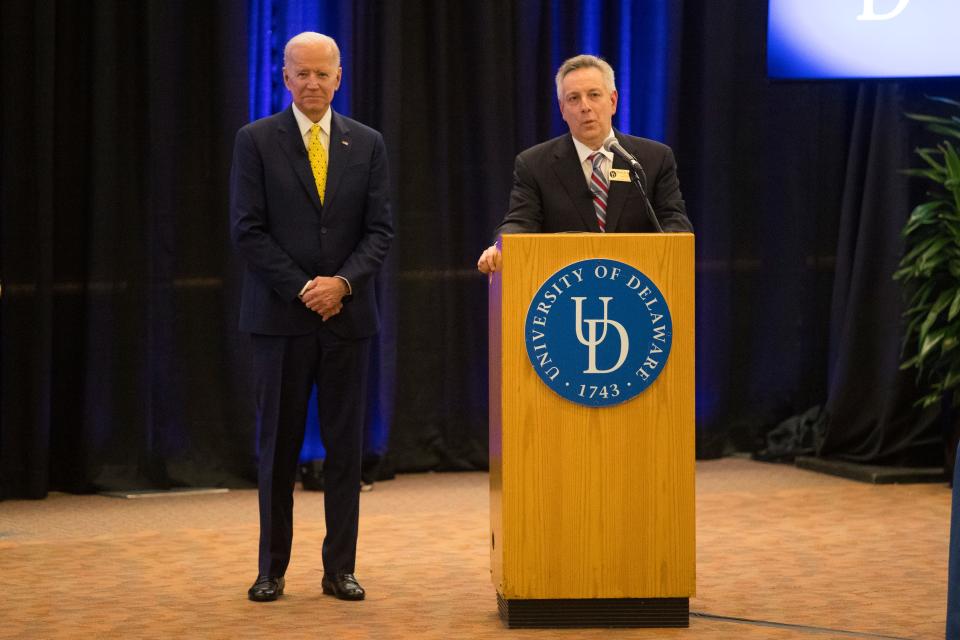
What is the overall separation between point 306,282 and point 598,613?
1185mm

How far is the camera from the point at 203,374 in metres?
6.41

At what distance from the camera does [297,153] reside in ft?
12.7

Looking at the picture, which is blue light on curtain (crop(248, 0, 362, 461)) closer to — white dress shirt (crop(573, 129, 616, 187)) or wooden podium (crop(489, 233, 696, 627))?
white dress shirt (crop(573, 129, 616, 187))

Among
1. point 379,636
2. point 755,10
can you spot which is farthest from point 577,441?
point 755,10

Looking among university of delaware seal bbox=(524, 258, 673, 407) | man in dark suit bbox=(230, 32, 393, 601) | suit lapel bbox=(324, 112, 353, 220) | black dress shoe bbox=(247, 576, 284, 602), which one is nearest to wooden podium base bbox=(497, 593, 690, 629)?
university of delaware seal bbox=(524, 258, 673, 407)

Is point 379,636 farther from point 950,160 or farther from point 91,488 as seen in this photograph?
point 950,160

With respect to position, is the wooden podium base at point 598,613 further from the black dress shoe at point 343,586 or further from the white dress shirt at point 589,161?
the white dress shirt at point 589,161

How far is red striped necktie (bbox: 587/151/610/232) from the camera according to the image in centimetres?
359

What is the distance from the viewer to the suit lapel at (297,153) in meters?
3.85

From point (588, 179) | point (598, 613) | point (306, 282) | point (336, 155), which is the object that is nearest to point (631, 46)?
point (336, 155)

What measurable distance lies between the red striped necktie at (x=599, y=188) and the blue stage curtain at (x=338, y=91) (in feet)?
9.83

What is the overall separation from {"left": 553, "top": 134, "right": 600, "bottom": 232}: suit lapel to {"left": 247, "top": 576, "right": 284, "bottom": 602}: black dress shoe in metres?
1.33

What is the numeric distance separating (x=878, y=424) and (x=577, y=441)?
11.6ft

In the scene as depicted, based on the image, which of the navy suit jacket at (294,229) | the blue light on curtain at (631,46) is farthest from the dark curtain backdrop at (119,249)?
the navy suit jacket at (294,229)
